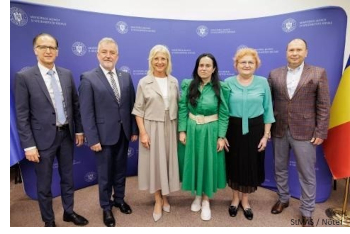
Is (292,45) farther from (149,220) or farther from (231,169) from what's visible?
(149,220)

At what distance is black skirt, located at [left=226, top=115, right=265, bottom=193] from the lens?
199cm

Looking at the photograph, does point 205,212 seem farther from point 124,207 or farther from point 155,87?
point 155,87

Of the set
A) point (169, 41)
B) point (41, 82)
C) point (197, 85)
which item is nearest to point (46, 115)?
point (41, 82)

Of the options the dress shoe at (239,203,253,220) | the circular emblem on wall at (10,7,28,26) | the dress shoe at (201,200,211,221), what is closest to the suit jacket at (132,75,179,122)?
the dress shoe at (201,200,211,221)

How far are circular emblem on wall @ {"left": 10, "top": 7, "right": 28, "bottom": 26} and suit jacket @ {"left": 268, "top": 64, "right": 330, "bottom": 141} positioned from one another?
2.39 metres

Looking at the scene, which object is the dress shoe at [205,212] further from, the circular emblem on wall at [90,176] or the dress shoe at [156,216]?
the circular emblem on wall at [90,176]

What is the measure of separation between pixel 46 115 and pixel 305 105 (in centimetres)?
213

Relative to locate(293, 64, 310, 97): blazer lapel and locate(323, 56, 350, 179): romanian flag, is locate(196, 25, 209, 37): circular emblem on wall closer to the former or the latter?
locate(293, 64, 310, 97): blazer lapel

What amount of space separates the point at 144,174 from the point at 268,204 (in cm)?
139

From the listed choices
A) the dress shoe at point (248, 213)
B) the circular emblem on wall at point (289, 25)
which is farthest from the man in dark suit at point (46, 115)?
the circular emblem on wall at point (289, 25)

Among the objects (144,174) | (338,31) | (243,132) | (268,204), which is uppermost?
(338,31)

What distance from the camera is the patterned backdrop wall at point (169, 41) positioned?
2.19 meters

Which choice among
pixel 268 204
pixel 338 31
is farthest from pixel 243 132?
pixel 338 31

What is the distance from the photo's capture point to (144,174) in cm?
210
